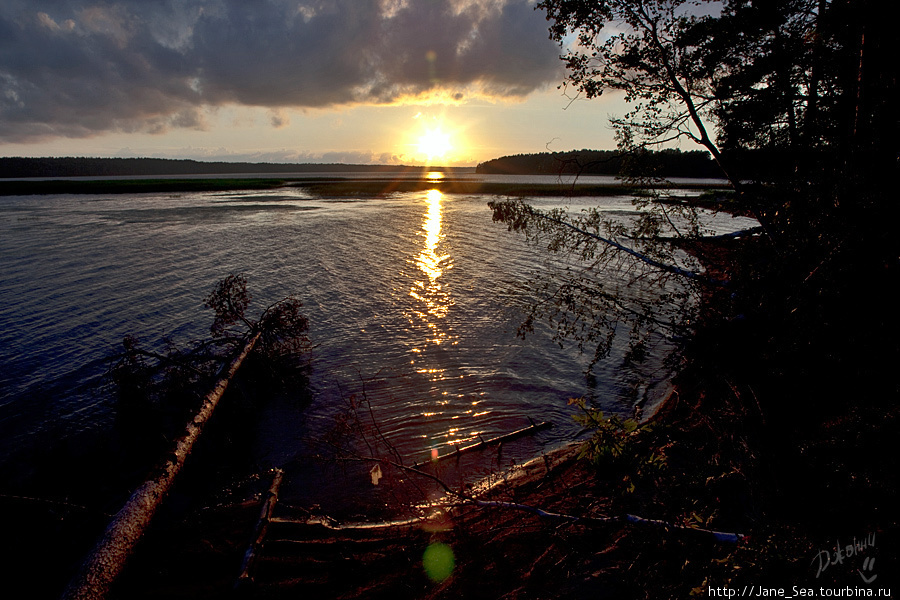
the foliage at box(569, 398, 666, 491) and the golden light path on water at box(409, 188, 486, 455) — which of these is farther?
the golden light path on water at box(409, 188, 486, 455)

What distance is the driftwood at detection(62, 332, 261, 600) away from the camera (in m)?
4.53

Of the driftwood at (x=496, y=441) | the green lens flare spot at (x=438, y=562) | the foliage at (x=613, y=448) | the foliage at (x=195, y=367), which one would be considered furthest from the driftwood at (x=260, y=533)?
the foliage at (x=613, y=448)

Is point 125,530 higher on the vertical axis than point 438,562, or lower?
higher

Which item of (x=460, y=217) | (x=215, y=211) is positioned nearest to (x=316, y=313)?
(x=460, y=217)

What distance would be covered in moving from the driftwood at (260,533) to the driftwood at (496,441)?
2304mm

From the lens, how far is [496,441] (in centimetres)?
802

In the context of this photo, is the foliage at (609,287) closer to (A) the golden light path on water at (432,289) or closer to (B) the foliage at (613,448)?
(B) the foliage at (613,448)

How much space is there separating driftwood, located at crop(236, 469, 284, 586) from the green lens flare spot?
2.07m

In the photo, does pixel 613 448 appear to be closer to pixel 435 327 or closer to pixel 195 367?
pixel 435 327

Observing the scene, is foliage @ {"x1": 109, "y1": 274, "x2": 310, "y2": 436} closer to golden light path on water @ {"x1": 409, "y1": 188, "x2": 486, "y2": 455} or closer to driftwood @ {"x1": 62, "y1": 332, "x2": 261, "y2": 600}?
driftwood @ {"x1": 62, "y1": 332, "x2": 261, "y2": 600}

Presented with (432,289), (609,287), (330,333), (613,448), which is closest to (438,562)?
(613,448)

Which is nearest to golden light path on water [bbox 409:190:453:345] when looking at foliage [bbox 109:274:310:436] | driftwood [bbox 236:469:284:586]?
foliage [bbox 109:274:310:436]

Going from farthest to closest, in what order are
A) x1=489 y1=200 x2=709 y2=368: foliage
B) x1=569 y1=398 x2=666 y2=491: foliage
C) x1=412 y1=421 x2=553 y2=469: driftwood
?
x1=489 y1=200 x2=709 y2=368: foliage → x1=412 y1=421 x2=553 y2=469: driftwood → x1=569 y1=398 x2=666 y2=491: foliage

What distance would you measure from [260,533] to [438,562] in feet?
7.71
